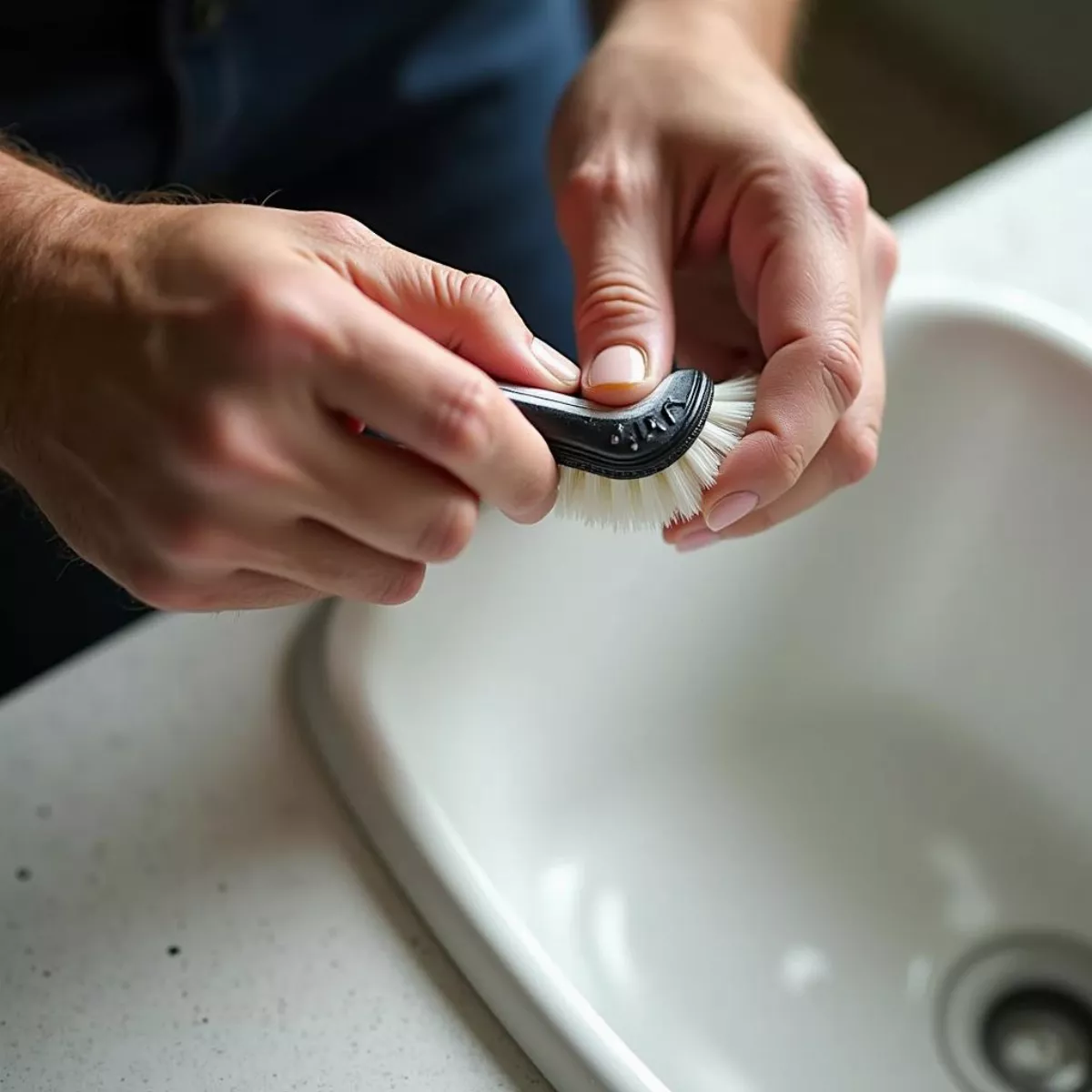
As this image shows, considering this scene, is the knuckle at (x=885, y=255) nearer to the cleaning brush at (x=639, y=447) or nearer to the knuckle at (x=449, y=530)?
the cleaning brush at (x=639, y=447)

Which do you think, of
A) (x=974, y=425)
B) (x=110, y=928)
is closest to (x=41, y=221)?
(x=110, y=928)

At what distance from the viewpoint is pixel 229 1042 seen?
0.43 metres

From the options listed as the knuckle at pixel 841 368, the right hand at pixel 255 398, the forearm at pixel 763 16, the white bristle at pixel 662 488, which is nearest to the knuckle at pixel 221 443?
the right hand at pixel 255 398

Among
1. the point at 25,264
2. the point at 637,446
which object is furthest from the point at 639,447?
the point at 25,264

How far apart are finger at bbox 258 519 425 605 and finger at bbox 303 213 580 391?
0.07 metres

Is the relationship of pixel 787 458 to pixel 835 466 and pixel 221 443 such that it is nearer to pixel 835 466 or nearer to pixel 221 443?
pixel 835 466

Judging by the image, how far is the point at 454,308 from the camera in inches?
→ 15.7

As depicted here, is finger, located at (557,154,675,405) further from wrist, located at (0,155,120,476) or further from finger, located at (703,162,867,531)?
wrist, located at (0,155,120,476)

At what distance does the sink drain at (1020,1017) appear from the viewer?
1.84ft

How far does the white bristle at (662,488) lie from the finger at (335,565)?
0.06 m

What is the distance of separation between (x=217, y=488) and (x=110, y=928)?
0.61 feet

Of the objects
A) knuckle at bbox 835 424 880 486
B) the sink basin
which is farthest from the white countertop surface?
knuckle at bbox 835 424 880 486

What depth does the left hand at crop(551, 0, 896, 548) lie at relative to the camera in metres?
0.47

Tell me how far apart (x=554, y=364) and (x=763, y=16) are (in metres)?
0.35
